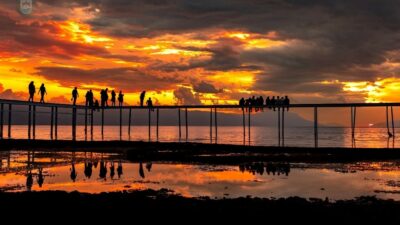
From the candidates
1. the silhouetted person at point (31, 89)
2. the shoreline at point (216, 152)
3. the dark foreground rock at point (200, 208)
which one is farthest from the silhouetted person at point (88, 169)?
the silhouetted person at point (31, 89)

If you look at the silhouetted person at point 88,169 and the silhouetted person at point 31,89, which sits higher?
the silhouetted person at point 31,89

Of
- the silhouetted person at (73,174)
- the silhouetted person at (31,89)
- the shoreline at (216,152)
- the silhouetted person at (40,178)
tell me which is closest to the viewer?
the silhouetted person at (40,178)

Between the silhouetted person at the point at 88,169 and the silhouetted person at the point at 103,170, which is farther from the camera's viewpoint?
the silhouetted person at the point at 88,169

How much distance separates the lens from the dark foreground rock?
12156 mm

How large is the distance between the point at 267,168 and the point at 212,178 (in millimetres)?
5430

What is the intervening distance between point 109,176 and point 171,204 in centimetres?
858

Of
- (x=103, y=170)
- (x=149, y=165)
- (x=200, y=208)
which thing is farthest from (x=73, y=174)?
A: (x=200, y=208)

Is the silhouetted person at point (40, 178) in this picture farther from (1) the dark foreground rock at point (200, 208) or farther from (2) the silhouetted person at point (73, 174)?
(1) the dark foreground rock at point (200, 208)

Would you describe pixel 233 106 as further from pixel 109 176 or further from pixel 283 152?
pixel 109 176

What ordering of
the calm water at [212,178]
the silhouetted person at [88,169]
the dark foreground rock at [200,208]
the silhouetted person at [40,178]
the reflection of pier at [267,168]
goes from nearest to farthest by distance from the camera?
the dark foreground rock at [200,208]
the calm water at [212,178]
the silhouetted person at [40,178]
the silhouetted person at [88,169]
the reflection of pier at [267,168]

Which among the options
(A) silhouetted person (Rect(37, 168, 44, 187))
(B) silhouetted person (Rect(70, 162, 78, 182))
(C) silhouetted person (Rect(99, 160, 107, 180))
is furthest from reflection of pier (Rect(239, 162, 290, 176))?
(A) silhouetted person (Rect(37, 168, 44, 187))

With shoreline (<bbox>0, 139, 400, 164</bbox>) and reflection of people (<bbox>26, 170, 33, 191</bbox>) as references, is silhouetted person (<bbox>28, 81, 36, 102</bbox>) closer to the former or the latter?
shoreline (<bbox>0, 139, 400, 164</bbox>)

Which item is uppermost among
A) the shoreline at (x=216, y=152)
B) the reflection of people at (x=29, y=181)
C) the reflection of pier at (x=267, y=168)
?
the shoreline at (x=216, y=152)

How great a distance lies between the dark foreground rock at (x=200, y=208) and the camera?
12.2 metres
